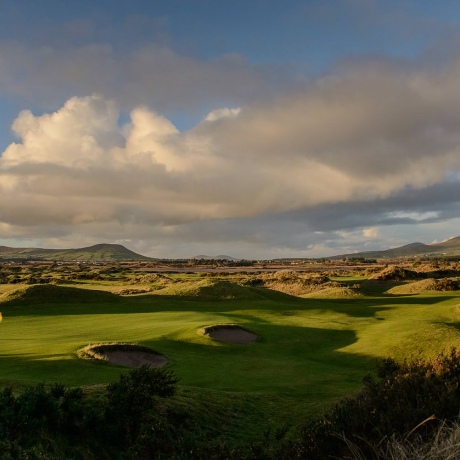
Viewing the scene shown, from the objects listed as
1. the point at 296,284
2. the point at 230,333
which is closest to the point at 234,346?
the point at 230,333

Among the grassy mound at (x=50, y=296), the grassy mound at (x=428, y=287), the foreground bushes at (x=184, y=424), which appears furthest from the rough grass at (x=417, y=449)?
the grassy mound at (x=428, y=287)

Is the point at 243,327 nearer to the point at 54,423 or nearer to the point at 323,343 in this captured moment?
the point at 323,343

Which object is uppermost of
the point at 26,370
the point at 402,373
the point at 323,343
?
the point at 402,373

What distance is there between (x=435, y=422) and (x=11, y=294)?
50.0 meters

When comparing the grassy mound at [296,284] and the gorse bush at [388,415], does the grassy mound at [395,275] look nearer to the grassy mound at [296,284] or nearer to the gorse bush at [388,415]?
the grassy mound at [296,284]

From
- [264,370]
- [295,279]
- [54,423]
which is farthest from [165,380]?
[295,279]

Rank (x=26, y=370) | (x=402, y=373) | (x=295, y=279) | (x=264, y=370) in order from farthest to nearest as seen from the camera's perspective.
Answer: (x=295, y=279)
(x=264, y=370)
(x=26, y=370)
(x=402, y=373)

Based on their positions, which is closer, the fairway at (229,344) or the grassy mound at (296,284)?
the fairway at (229,344)

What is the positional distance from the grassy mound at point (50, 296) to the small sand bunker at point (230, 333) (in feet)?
87.6

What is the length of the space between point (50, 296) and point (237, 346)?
104 ft

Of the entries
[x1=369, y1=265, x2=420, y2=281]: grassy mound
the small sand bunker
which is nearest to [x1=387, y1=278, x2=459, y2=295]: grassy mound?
[x1=369, y1=265, x2=420, y2=281]: grassy mound

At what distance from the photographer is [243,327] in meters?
32.6

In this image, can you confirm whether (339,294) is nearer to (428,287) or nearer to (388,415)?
(428,287)

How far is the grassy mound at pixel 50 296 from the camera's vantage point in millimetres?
49500
